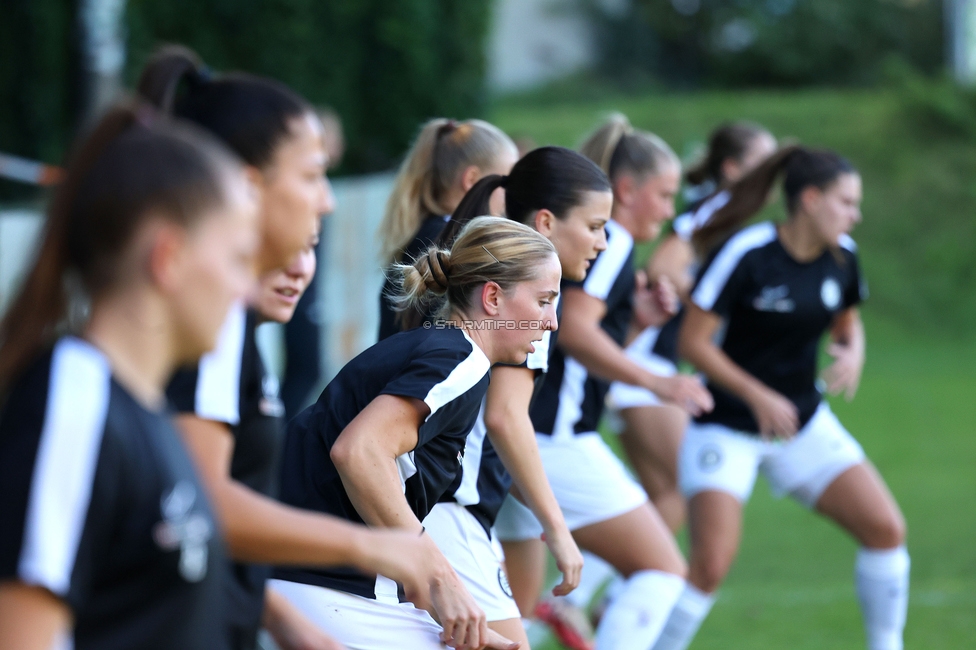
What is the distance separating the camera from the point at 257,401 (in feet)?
Result: 6.82

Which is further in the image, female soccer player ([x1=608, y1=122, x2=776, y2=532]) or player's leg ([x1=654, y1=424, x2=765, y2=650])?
female soccer player ([x1=608, y1=122, x2=776, y2=532])

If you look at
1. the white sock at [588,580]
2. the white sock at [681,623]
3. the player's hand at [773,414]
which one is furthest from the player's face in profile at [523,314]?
the white sock at [588,580]

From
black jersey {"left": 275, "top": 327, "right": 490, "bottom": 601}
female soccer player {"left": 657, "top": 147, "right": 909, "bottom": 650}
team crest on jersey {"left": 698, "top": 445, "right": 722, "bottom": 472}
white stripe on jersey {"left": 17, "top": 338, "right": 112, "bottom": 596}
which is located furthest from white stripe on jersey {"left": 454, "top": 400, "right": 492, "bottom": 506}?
white stripe on jersey {"left": 17, "top": 338, "right": 112, "bottom": 596}

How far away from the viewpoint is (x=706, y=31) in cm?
3431

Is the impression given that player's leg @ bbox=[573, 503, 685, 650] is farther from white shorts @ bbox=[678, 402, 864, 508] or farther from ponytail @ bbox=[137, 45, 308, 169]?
ponytail @ bbox=[137, 45, 308, 169]

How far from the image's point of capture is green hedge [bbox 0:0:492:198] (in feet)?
41.1

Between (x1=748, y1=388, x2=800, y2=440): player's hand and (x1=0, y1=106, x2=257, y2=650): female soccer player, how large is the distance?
3.27 m

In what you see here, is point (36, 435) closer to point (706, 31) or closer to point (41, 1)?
point (41, 1)

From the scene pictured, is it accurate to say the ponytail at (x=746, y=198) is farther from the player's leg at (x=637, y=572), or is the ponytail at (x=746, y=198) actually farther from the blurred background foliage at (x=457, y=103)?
the blurred background foliage at (x=457, y=103)

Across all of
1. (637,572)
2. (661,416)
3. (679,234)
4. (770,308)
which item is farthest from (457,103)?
(637,572)

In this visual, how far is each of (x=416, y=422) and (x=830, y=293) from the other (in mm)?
2723

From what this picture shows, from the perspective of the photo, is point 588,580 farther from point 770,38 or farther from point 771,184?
point 770,38

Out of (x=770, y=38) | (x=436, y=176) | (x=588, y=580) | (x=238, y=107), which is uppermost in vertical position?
(x=770, y=38)

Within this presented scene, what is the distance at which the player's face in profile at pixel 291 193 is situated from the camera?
79.7 inches
